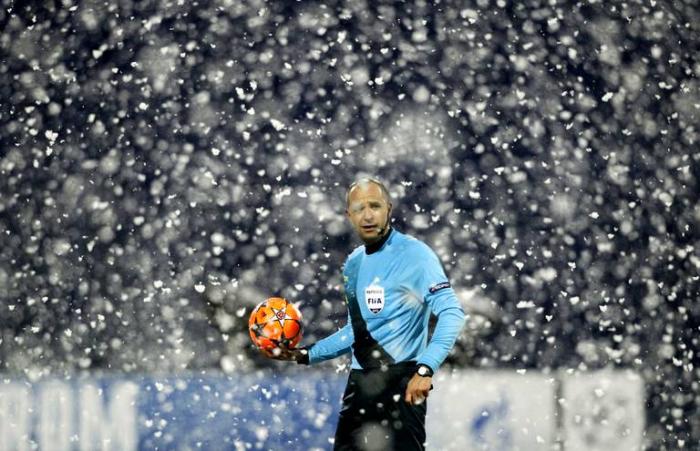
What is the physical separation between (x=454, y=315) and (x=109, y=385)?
334 mm

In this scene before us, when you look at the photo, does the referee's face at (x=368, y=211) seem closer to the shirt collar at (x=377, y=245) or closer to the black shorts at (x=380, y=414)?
the shirt collar at (x=377, y=245)

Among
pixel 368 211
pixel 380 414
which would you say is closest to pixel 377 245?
pixel 368 211

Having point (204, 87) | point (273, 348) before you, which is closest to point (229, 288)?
point (273, 348)

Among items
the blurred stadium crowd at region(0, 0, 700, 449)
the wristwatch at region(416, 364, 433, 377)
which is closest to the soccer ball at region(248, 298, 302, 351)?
the blurred stadium crowd at region(0, 0, 700, 449)

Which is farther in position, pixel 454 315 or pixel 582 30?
pixel 582 30

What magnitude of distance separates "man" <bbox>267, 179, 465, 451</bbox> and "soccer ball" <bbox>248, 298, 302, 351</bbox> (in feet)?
0.06

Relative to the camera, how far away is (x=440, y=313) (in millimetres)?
812

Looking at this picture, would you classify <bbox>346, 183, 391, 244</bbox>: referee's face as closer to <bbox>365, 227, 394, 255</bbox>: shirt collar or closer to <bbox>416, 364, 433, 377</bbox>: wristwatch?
<bbox>365, 227, 394, 255</bbox>: shirt collar

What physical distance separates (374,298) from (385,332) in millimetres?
37

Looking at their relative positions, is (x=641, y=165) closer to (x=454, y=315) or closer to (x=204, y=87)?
(x=454, y=315)

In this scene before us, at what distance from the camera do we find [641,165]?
879 millimetres

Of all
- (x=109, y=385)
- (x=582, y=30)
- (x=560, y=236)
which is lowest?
(x=109, y=385)

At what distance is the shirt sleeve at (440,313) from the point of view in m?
0.80

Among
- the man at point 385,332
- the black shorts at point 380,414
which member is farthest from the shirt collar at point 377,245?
the black shorts at point 380,414
